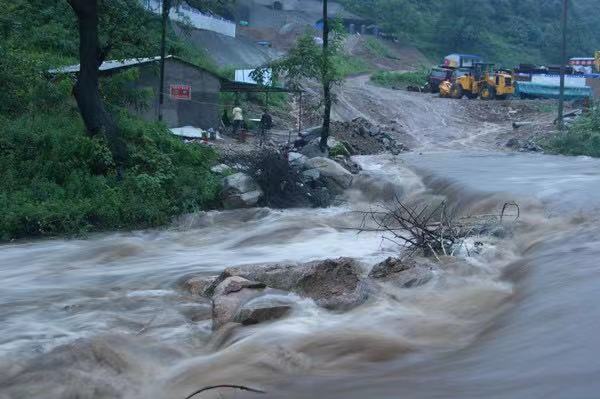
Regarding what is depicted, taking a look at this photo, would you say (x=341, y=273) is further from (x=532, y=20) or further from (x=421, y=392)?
(x=532, y=20)

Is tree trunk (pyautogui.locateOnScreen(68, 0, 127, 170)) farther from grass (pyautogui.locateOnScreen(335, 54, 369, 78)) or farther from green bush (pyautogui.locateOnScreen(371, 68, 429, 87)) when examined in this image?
grass (pyautogui.locateOnScreen(335, 54, 369, 78))

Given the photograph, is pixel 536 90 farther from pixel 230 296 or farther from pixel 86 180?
pixel 230 296

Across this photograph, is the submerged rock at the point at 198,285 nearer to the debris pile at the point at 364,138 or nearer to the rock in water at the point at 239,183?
the rock in water at the point at 239,183

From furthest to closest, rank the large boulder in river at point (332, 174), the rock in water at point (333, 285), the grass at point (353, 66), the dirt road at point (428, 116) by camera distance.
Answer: the grass at point (353, 66)
the dirt road at point (428, 116)
the large boulder in river at point (332, 174)
the rock in water at point (333, 285)

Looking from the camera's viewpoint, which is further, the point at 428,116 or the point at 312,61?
the point at 428,116

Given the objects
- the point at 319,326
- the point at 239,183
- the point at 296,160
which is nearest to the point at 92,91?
the point at 239,183

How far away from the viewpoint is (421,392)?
5.94 metres

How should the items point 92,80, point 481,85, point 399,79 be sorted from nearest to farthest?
point 92,80, point 481,85, point 399,79

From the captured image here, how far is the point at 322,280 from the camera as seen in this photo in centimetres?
922

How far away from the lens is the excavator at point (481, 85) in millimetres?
44750

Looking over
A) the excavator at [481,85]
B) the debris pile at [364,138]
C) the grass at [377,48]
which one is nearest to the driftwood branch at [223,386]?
the debris pile at [364,138]

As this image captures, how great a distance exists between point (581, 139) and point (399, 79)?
1057 inches

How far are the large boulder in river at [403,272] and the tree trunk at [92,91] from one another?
931 cm

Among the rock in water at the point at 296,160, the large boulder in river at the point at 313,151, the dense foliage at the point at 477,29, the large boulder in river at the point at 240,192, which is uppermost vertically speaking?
the dense foliage at the point at 477,29
